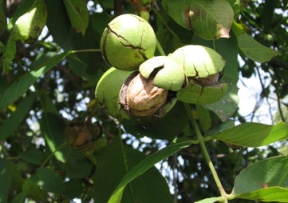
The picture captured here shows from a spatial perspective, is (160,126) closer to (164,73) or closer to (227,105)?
(227,105)

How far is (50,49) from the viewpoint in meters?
3.21

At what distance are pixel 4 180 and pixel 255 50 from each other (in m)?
1.14

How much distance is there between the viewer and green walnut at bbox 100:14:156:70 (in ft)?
4.35

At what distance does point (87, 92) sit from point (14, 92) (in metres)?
2.43

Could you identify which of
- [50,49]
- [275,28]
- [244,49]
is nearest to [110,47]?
[244,49]

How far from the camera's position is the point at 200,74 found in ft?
4.29

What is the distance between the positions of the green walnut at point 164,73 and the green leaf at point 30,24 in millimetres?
501

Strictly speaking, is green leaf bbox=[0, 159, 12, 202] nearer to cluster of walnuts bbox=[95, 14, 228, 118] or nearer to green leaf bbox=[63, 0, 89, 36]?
green leaf bbox=[63, 0, 89, 36]

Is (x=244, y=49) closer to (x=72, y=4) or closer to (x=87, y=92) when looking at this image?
(x=72, y=4)

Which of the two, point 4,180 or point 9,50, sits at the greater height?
point 9,50

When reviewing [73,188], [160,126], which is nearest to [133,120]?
[160,126]

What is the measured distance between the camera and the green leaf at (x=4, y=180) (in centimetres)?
198

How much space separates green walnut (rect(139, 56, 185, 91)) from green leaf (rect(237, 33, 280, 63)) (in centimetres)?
74

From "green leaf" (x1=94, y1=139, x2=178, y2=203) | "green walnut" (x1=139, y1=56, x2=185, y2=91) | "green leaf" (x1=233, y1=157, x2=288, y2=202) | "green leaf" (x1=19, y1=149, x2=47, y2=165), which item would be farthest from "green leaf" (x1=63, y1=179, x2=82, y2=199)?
"green walnut" (x1=139, y1=56, x2=185, y2=91)
